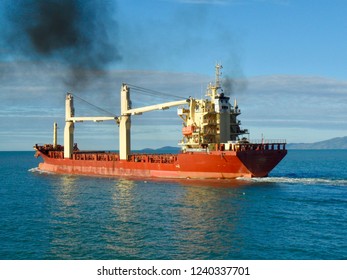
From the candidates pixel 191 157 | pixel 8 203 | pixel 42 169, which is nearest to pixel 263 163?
pixel 191 157

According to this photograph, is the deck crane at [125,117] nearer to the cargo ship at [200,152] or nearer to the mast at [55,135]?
the cargo ship at [200,152]

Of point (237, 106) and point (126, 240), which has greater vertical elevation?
point (237, 106)

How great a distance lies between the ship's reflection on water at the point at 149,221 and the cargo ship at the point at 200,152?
2.72 m

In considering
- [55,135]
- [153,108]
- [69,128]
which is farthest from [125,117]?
[55,135]

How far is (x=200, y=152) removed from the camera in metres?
49.8

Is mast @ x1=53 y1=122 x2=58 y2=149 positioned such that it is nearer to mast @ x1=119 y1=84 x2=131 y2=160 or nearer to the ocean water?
mast @ x1=119 y1=84 x2=131 y2=160

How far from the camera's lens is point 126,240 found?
23812mm

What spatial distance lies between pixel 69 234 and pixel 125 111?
37.9 m

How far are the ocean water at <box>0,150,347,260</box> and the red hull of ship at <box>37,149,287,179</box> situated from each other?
80.6 inches

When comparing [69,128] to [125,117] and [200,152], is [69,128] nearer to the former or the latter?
[125,117]

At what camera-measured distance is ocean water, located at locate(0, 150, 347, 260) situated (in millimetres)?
21812

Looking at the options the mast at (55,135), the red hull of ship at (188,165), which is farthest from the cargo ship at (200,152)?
the mast at (55,135)

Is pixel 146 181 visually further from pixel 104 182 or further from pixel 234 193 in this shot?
pixel 234 193
